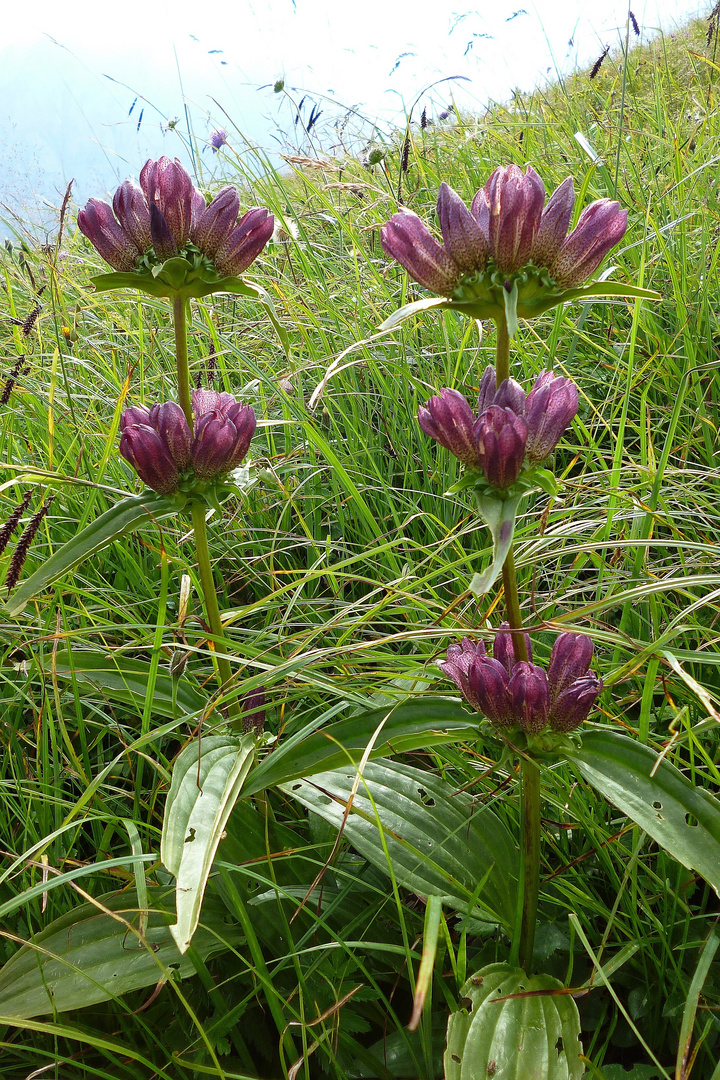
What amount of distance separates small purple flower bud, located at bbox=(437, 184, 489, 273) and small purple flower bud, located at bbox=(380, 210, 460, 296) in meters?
0.02

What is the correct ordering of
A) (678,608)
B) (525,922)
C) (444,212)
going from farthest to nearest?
(678,608) < (525,922) < (444,212)

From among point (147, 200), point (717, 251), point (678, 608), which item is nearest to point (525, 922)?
point (678, 608)

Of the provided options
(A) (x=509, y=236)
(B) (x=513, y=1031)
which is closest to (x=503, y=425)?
(A) (x=509, y=236)

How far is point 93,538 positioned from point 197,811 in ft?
1.39

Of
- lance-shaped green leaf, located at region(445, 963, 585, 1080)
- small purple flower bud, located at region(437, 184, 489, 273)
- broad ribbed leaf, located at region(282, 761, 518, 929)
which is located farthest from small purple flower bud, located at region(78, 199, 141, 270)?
lance-shaped green leaf, located at region(445, 963, 585, 1080)

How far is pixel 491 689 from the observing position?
1065mm

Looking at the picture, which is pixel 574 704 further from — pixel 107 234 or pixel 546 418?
pixel 107 234

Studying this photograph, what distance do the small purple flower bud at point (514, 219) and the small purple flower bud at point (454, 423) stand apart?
0.62 ft

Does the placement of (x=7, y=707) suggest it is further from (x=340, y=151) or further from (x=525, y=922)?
(x=340, y=151)

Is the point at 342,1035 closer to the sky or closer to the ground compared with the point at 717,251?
closer to the ground

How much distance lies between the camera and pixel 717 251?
2.23 metres

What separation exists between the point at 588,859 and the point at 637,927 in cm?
20

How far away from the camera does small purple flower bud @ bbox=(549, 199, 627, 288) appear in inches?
41.1

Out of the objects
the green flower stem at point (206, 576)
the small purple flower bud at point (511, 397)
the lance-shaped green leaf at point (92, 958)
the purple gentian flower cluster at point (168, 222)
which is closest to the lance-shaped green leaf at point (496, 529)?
the small purple flower bud at point (511, 397)
